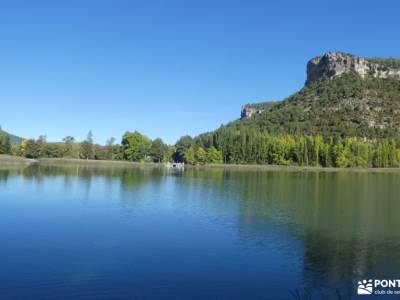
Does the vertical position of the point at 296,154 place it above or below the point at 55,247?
above

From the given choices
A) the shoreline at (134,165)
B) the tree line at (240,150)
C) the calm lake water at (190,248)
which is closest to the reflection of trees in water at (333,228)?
the calm lake water at (190,248)

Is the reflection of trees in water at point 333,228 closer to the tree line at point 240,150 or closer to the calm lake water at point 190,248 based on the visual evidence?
the calm lake water at point 190,248

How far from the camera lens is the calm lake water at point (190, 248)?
21000 millimetres

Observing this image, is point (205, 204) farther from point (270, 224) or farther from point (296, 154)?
point (296, 154)

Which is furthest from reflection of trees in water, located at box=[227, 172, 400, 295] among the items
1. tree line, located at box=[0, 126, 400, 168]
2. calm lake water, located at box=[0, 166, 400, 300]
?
tree line, located at box=[0, 126, 400, 168]

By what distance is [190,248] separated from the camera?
94.6 feet

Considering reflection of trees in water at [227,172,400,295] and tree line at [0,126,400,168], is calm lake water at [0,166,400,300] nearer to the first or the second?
reflection of trees in water at [227,172,400,295]

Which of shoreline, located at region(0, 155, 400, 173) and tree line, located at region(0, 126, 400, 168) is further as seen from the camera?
tree line, located at region(0, 126, 400, 168)

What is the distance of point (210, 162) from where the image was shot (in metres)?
183

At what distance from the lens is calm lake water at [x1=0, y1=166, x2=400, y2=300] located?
2100cm

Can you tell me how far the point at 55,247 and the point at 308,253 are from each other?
1498 centimetres

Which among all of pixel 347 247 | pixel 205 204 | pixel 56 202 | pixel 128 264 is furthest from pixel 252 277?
pixel 56 202

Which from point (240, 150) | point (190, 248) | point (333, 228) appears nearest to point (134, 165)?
point (240, 150)

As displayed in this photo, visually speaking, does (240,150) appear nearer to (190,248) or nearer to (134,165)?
(134,165)
